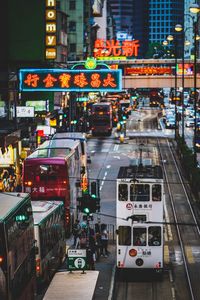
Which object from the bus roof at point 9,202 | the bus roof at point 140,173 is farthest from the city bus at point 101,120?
the bus roof at point 9,202

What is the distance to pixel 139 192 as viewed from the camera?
102 ft

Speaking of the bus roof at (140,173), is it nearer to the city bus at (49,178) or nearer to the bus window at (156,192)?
the bus window at (156,192)

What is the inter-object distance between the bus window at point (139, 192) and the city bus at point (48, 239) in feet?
9.57

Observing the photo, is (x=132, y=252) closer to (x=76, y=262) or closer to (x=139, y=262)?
(x=139, y=262)

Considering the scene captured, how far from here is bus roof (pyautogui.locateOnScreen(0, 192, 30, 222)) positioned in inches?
778

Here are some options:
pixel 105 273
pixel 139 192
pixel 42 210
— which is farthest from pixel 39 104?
pixel 42 210

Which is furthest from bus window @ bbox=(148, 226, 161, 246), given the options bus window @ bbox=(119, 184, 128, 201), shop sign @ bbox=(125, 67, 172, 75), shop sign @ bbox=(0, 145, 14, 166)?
shop sign @ bbox=(125, 67, 172, 75)

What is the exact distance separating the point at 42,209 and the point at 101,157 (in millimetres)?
44743

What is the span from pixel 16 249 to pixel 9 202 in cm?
124

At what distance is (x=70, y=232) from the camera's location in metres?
41.0

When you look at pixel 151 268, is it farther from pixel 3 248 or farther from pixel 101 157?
pixel 101 157

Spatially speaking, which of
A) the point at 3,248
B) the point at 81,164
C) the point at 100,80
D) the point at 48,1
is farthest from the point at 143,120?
the point at 3,248

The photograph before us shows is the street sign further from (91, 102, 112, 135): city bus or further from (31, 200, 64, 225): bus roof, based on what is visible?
(91, 102, 112, 135): city bus

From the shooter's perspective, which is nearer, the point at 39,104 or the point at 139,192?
the point at 139,192
